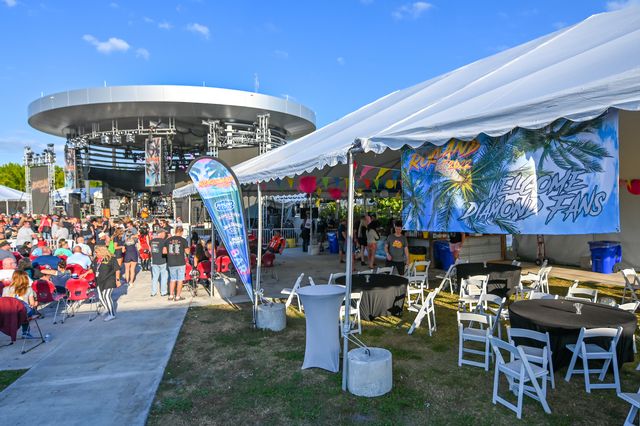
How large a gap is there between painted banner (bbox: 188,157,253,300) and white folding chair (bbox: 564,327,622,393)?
14.6 ft

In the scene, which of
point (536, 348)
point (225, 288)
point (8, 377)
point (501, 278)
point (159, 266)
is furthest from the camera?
point (159, 266)

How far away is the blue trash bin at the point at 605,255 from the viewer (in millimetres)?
10742

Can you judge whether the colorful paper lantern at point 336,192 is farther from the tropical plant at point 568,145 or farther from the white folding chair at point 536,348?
the tropical plant at point 568,145

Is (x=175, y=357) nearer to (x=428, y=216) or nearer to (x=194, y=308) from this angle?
(x=194, y=308)

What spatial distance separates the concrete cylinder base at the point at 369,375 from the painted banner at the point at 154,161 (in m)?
29.9

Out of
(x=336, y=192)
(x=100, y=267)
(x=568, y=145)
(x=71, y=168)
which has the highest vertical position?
(x=71, y=168)

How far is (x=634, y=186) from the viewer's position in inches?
424

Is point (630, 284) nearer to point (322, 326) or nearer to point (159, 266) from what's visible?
point (322, 326)

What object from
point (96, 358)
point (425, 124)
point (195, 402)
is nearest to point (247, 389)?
point (195, 402)

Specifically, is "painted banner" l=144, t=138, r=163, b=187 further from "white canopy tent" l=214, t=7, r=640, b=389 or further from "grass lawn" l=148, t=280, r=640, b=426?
"grass lawn" l=148, t=280, r=640, b=426

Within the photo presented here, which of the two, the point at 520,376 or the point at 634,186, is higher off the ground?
the point at 634,186

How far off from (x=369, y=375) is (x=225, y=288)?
5.37 metres

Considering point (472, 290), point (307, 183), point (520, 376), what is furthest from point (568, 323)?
point (307, 183)

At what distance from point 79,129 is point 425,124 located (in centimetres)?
4027
